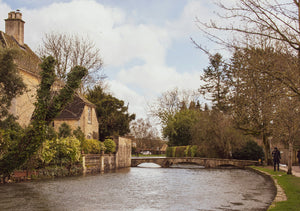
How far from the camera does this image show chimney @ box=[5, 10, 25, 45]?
94.9ft

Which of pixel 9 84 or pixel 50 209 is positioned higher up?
pixel 9 84

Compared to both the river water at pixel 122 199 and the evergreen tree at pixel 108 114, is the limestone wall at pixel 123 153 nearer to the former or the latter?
the evergreen tree at pixel 108 114

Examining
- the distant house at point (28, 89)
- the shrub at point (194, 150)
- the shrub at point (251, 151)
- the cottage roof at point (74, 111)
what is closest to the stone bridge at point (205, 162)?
the shrub at point (251, 151)

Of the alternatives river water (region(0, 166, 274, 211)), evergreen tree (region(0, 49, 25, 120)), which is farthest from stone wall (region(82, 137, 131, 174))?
river water (region(0, 166, 274, 211))

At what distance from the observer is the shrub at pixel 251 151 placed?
40.4 meters

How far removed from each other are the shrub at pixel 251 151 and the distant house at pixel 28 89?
17.7 m

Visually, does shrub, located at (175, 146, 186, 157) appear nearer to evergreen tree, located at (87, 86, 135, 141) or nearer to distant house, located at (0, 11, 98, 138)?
evergreen tree, located at (87, 86, 135, 141)

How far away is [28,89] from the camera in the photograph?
79.6 ft

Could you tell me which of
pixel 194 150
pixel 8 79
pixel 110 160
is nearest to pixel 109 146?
pixel 110 160

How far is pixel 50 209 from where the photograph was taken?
11344 mm

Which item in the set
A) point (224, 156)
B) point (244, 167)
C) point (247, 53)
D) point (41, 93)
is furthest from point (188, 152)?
point (247, 53)

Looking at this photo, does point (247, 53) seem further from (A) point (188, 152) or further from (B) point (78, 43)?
(A) point (188, 152)

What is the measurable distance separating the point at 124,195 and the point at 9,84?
8.80 metres

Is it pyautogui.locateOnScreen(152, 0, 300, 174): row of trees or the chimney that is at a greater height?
the chimney
